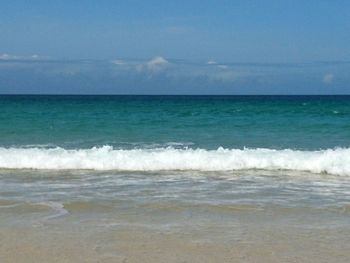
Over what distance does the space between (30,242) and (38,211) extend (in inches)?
77.6

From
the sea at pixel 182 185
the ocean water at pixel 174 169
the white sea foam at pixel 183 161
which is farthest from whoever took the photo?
the white sea foam at pixel 183 161

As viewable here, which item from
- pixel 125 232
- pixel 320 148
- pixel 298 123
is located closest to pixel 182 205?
pixel 125 232

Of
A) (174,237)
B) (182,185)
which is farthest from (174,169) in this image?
(174,237)

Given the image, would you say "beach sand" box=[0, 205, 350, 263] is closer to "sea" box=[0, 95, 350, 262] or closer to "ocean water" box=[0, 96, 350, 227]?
"sea" box=[0, 95, 350, 262]

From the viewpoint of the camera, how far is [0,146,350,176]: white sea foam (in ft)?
50.0

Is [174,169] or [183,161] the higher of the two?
[183,161]

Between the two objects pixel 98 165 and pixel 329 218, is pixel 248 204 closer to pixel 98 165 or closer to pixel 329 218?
pixel 329 218

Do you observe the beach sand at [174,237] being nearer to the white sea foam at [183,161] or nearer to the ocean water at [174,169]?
the ocean water at [174,169]

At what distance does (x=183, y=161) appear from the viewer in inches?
621

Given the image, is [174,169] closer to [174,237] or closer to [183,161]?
[183,161]

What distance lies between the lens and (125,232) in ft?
24.8

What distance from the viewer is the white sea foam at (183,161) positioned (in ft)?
50.0

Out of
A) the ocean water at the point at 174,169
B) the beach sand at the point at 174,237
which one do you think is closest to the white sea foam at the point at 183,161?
the ocean water at the point at 174,169

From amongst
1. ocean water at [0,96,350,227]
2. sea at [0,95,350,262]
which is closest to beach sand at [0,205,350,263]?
sea at [0,95,350,262]
